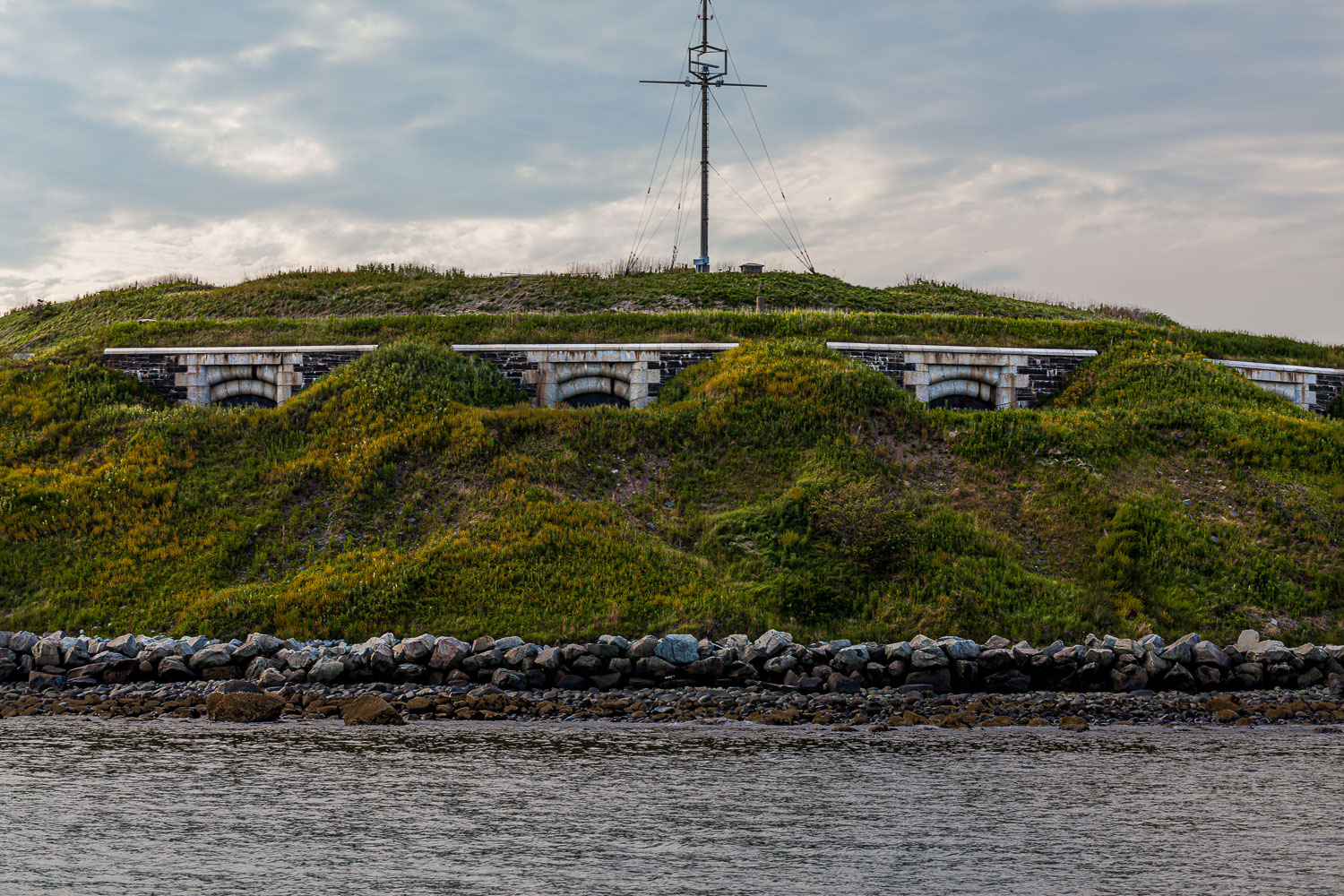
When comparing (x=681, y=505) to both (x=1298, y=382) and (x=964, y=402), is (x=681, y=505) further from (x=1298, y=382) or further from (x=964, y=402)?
(x=1298, y=382)

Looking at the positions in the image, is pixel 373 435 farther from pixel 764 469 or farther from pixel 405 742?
pixel 405 742

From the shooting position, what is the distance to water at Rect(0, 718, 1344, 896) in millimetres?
8289

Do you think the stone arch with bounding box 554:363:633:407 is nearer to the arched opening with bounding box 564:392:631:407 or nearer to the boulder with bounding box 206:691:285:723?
the arched opening with bounding box 564:392:631:407

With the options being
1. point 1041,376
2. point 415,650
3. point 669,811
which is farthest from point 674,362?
point 669,811

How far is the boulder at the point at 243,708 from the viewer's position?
14.9 metres

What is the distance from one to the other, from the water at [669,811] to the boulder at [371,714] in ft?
2.04

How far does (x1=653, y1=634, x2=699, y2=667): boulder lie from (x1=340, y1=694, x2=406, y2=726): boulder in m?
4.26

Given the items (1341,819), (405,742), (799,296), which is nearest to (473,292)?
(799,296)

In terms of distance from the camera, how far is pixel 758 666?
16.9 meters

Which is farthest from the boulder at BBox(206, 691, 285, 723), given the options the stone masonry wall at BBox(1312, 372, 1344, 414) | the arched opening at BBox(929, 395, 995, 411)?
the stone masonry wall at BBox(1312, 372, 1344, 414)

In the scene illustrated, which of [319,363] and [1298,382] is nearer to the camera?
[319,363]

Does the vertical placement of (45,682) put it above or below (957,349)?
below

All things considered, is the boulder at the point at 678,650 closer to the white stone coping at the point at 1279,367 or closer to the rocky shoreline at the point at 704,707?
the rocky shoreline at the point at 704,707

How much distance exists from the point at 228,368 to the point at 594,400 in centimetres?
1015
